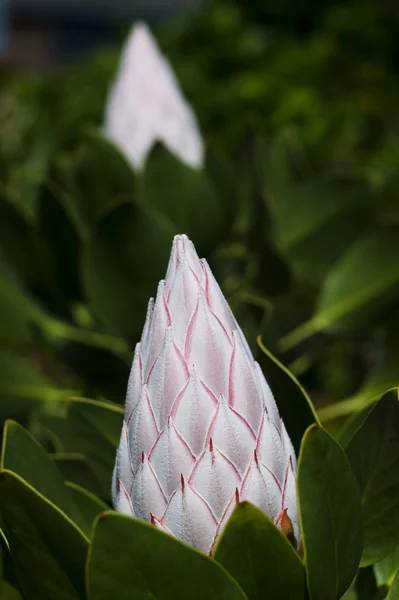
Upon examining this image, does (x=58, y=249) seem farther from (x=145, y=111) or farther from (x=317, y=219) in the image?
(x=317, y=219)

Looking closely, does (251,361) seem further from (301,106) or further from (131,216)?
(301,106)

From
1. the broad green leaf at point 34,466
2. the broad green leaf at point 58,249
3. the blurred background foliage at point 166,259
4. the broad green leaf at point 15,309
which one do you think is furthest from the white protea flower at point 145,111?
the broad green leaf at point 34,466

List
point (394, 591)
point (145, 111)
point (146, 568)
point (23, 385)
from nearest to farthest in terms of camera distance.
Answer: point (146, 568) < point (394, 591) < point (23, 385) < point (145, 111)

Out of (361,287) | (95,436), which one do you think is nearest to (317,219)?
(361,287)

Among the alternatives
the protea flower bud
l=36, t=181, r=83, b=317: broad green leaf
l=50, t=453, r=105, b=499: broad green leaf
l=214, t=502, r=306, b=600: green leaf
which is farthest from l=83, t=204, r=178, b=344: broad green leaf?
l=214, t=502, r=306, b=600: green leaf

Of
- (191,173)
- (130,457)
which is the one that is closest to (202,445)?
(130,457)

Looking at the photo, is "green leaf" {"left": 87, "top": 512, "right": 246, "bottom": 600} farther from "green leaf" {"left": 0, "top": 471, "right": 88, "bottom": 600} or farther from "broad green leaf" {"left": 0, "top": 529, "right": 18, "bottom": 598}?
"broad green leaf" {"left": 0, "top": 529, "right": 18, "bottom": 598}
